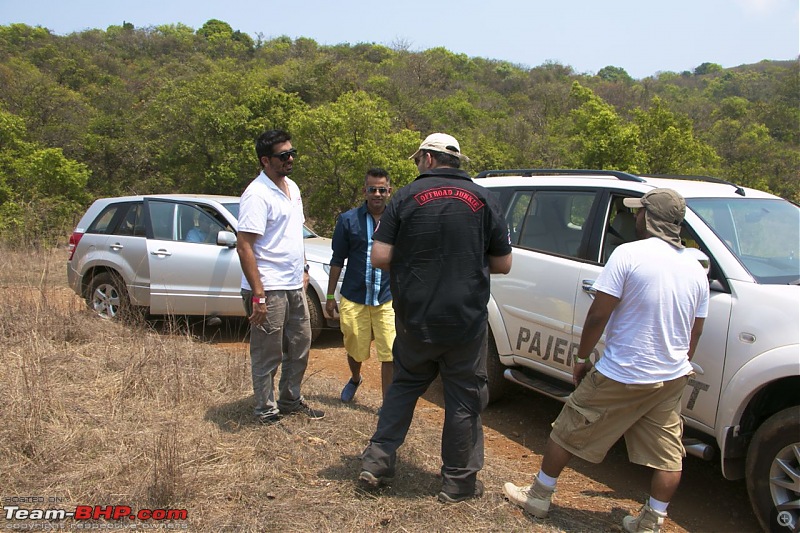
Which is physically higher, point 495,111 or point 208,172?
point 495,111

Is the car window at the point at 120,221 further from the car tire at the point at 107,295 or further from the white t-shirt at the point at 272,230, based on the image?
the white t-shirt at the point at 272,230

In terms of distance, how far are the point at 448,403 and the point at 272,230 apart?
1568 millimetres

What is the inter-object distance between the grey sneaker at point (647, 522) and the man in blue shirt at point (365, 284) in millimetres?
1837

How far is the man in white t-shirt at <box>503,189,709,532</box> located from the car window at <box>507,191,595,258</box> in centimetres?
127

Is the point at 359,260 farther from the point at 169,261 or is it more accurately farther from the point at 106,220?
the point at 106,220

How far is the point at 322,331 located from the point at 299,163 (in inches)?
250

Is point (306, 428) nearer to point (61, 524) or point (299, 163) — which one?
point (61, 524)

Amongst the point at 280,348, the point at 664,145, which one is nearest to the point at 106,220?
the point at 280,348

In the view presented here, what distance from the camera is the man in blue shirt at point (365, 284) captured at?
4266mm

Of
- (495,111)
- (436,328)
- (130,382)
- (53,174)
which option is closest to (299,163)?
(53,174)

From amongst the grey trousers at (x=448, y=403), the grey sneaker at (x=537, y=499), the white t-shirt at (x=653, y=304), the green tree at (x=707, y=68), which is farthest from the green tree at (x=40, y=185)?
the green tree at (x=707, y=68)

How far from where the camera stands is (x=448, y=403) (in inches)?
120

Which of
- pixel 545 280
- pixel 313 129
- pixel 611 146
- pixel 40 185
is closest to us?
pixel 545 280

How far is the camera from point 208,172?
19547 mm
